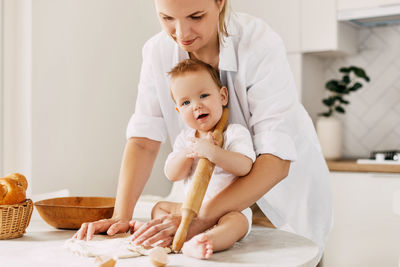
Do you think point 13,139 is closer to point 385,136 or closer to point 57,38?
point 57,38

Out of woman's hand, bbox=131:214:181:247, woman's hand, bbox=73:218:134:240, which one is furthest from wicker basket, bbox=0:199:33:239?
woman's hand, bbox=131:214:181:247

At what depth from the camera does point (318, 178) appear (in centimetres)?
138

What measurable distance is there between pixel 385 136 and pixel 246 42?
2.07m

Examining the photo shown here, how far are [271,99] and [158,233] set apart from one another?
44 cm

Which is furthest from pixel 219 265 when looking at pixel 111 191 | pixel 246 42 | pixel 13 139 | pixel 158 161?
pixel 158 161

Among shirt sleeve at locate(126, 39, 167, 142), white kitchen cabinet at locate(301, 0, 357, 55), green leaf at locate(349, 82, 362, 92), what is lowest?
shirt sleeve at locate(126, 39, 167, 142)

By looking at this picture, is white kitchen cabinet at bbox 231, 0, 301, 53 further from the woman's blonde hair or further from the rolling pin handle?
the rolling pin handle

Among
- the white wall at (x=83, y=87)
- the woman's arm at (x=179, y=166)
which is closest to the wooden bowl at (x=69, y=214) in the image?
the woman's arm at (x=179, y=166)

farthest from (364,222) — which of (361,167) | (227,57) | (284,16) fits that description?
(227,57)

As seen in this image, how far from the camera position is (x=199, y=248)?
2.75 feet

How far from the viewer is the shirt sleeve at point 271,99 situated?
3.63ft

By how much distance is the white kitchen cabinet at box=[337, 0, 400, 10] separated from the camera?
262cm

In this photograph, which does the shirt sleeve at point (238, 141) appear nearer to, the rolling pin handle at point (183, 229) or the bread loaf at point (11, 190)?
the rolling pin handle at point (183, 229)

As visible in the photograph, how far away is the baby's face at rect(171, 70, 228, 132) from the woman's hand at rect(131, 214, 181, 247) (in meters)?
0.25
